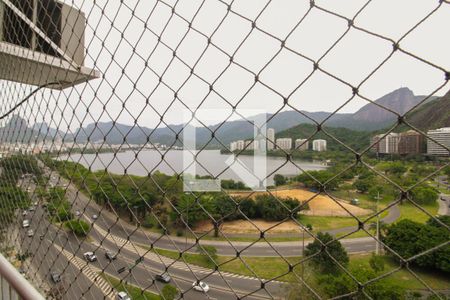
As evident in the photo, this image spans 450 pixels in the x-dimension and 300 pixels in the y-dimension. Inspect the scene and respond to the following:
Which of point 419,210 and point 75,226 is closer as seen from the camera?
point 419,210

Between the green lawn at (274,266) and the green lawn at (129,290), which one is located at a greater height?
the green lawn at (129,290)

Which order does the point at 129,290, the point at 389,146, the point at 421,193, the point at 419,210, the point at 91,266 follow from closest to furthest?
the point at 419,210 < the point at 389,146 < the point at 421,193 < the point at 129,290 < the point at 91,266

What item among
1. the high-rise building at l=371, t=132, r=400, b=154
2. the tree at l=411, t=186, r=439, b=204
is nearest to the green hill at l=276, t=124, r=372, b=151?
the high-rise building at l=371, t=132, r=400, b=154

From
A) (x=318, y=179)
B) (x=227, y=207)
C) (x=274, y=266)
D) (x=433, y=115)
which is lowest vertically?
(x=274, y=266)

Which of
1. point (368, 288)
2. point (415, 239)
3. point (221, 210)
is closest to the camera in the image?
point (221, 210)

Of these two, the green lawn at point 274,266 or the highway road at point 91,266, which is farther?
the green lawn at point 274,266

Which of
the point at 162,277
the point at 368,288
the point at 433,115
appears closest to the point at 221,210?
the point at 433,115

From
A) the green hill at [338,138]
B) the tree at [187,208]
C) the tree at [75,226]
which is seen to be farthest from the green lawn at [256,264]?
the green hill at [338,138]

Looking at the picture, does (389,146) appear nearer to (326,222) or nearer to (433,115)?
(433,115)

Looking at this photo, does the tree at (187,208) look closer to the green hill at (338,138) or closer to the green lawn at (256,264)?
the green hill at (338,138)

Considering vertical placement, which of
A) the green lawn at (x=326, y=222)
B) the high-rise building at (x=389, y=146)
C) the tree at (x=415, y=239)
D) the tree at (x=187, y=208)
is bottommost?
the green lawn at (x=326, y=222)

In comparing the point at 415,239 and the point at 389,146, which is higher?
the point at 389,146

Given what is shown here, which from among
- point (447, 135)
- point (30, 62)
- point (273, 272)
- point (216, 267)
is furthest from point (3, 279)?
point (273, 272)
